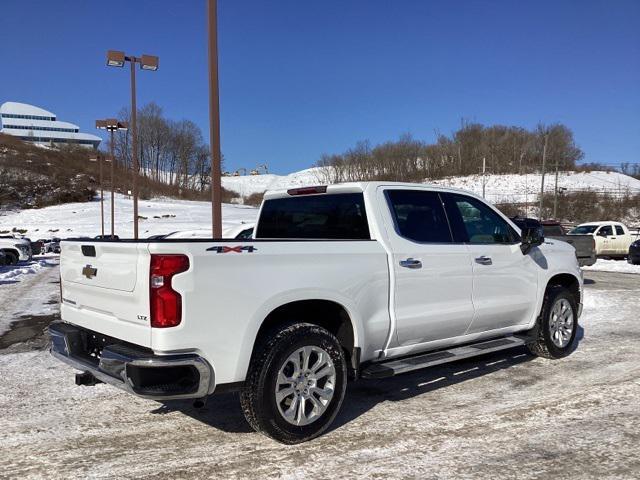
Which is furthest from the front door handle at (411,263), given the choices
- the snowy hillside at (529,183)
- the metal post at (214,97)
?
the snowy hillside at (529,183)

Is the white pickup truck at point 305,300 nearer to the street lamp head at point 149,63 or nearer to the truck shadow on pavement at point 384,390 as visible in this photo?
the truck shadow on pavement at point 384,390

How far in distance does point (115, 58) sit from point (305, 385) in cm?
1675

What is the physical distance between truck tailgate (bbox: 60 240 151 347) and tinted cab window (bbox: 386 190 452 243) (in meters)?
2.27

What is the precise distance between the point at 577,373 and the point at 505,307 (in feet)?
3.88

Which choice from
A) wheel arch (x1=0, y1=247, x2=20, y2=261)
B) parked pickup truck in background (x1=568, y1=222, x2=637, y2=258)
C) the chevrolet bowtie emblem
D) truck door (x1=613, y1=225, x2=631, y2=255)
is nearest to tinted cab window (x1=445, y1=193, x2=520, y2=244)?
the chevrolet bowtie emblem

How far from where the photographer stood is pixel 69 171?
77.8 meters

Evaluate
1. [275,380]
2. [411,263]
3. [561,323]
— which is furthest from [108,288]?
[561,323]

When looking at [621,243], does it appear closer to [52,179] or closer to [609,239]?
[609,239]

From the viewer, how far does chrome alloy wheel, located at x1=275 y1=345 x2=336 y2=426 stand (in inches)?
162

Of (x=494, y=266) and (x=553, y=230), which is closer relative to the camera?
(x=494, y=266)

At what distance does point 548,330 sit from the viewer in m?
6.55

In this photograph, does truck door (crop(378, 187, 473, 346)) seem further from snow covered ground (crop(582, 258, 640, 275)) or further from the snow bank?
snow covered ground (crop(582, 258, 640, 275))

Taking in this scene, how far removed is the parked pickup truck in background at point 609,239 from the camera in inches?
923

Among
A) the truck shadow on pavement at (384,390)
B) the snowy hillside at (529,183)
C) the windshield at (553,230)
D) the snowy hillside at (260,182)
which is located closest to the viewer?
the truck shadow on pavement at (384,390)
